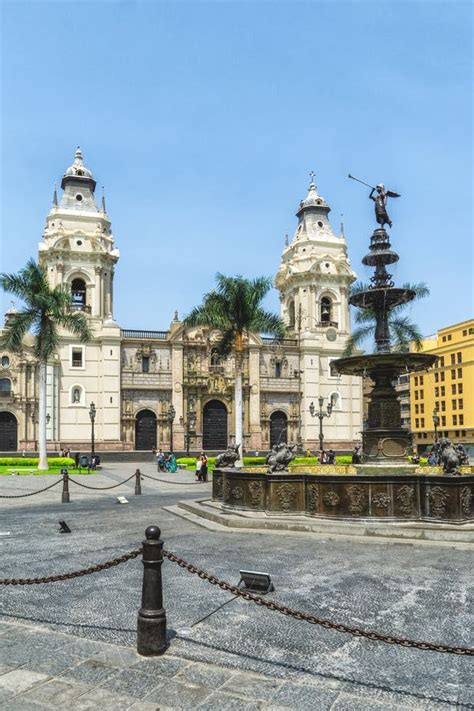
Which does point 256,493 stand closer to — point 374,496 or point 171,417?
point 374,496

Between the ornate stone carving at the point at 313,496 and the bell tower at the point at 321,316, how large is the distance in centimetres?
4165

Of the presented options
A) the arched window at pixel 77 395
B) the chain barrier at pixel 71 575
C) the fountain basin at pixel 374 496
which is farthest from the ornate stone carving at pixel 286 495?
the arched window at pixel 77 395

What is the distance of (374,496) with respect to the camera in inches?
454

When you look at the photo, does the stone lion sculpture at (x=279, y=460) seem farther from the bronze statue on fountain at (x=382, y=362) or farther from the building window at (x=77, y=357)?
the building window at (x=77, y=357)

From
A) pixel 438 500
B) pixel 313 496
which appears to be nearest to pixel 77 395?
pixel 313 496

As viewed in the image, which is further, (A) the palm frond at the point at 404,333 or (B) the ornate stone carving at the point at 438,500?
(A) the palm frond at the point at 404,333

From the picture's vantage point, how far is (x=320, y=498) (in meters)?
11.9

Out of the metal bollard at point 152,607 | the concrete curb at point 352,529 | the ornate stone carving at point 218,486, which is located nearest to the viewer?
the metal bollard at point 152,607

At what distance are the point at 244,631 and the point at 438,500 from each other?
6.43m

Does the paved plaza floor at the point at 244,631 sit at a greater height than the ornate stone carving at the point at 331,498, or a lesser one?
lesser

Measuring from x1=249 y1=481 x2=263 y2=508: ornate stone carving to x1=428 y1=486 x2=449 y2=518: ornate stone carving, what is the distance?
352 centimetres

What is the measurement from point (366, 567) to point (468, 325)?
58073 millimetres

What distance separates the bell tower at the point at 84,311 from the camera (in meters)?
48.5

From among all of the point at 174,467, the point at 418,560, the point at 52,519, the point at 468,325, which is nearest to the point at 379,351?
the point at 418,560
